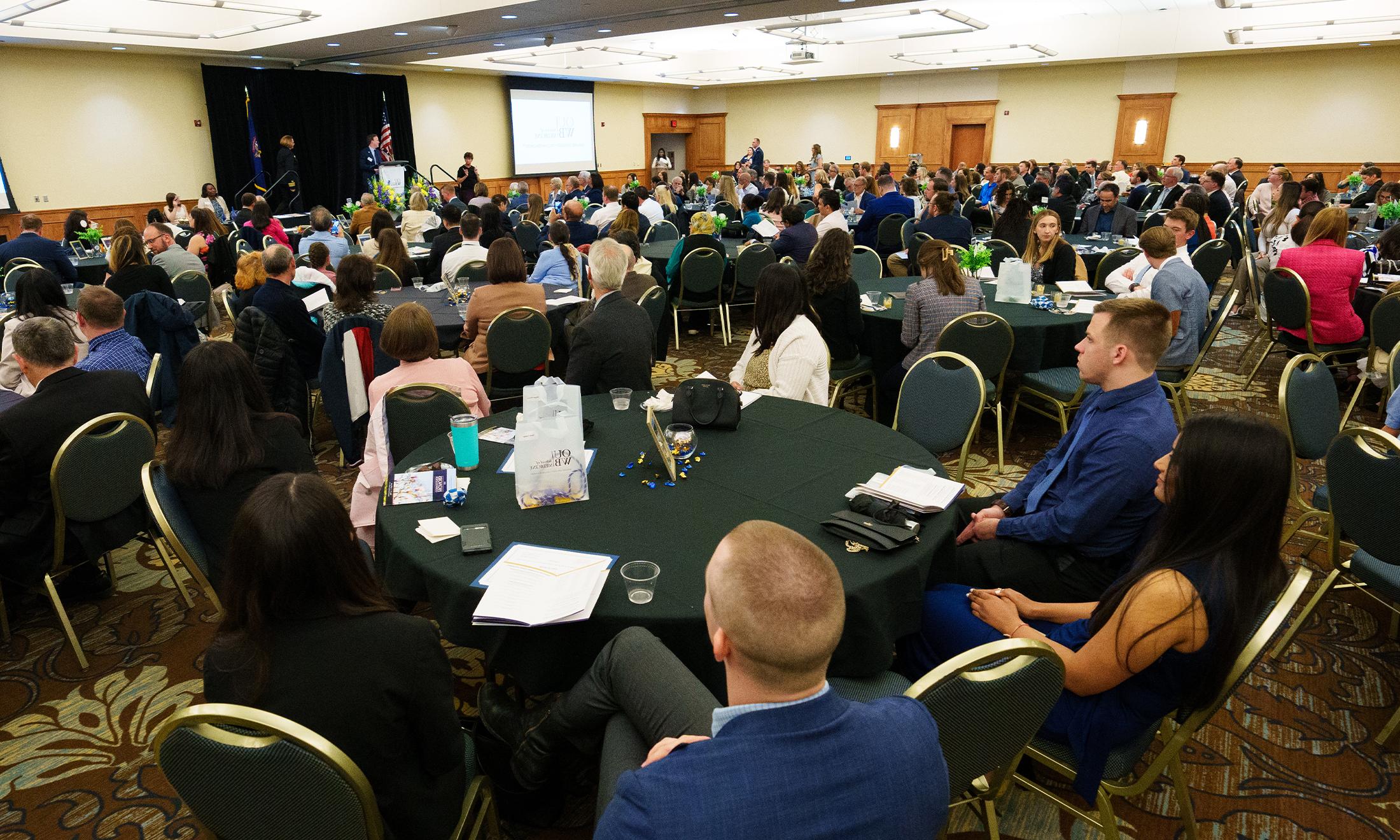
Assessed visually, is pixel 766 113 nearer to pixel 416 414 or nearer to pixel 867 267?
pixel 867 267

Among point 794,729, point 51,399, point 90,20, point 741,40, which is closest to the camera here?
point 794,729

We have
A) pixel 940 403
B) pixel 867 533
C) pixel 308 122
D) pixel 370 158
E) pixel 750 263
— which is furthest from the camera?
pixel 370 158

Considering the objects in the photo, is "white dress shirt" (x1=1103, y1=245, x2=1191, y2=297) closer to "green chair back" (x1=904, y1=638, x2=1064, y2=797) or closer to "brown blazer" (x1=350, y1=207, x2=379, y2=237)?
"green chair back" (x1=904, y1=638, x2=1064, y2=797)

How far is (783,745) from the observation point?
3.67 feet

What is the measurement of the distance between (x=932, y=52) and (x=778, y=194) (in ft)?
35.8

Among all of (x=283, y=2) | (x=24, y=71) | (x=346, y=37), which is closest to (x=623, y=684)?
(x=283, y=2)

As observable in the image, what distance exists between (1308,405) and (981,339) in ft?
4.79

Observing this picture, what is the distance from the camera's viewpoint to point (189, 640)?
3307 millimetres

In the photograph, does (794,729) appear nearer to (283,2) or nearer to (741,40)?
(283,2)

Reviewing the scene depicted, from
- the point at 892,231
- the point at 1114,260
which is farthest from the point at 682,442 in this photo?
the point at 892,231

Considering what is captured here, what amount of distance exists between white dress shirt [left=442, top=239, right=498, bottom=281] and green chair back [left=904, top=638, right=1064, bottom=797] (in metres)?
5.95

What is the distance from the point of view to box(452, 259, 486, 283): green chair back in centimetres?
662

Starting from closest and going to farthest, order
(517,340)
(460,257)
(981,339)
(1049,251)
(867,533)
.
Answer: (867,533), (981,339), (517,340), (1049,251), (460,257)

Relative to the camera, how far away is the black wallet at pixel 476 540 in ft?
7.24
